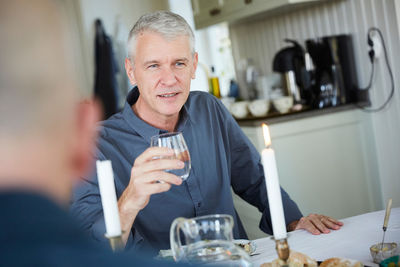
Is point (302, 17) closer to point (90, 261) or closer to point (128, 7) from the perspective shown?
point (128, 7)

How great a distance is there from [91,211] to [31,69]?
1056 mm

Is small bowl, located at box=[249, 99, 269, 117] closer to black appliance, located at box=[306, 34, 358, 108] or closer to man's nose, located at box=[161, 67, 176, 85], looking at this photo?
black appliance, located at box=[306, 34, 358, 108]

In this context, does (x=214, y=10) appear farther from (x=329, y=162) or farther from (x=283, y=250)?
(x=283, y=250)

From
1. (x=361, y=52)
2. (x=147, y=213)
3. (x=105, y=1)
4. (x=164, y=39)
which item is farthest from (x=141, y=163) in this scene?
(x=105, y=1)

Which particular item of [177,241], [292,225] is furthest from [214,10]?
[177,241]

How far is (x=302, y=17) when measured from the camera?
3.46 metres

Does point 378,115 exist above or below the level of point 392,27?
below

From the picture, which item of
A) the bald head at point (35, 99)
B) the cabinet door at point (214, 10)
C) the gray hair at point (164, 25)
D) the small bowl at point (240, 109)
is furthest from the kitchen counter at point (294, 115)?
the bald head at point (35, 99)

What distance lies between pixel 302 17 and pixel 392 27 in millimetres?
867

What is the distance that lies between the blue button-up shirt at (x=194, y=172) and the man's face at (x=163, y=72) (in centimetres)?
8

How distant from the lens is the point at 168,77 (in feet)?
5.71

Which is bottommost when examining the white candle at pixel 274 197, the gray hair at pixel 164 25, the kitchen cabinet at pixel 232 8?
the white candle at pixel 274 197

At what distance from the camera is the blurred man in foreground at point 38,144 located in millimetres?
404

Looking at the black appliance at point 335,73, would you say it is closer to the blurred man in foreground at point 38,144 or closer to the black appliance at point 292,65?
the black appliance at point 292,65
